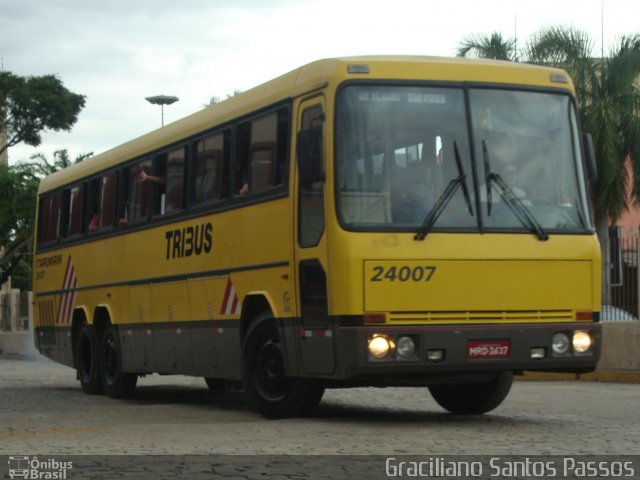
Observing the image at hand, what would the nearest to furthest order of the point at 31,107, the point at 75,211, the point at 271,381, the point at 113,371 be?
the point at 271,381, the point at 113,371, the point at 75,211, the point at 31,107

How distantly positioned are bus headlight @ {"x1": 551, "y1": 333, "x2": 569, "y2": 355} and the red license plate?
0.48 meters

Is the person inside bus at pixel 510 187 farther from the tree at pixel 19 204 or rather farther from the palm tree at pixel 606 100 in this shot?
the tree at pixel 19 204

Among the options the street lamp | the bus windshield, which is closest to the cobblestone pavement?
the bus windshield

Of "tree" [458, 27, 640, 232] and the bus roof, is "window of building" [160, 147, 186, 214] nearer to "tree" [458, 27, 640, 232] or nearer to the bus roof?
the bus roof

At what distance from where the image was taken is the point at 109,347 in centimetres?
2022

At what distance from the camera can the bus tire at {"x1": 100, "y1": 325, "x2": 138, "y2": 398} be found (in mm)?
19828

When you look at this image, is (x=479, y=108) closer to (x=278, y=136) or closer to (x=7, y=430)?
(x=278, y=136)

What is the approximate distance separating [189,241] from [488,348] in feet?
15.7

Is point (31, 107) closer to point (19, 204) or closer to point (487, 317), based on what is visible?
point (19, 204)

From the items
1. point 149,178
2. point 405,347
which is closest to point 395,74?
point 405,347

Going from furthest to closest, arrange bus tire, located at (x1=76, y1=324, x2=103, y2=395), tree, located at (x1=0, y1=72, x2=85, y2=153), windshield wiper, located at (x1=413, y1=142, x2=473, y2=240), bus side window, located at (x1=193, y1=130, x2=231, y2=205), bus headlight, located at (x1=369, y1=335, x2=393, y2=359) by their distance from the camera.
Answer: tree, located at (x1=0, y1=72, x2=85, y2=153)
bus tire, located at (x1=76, y1=324, x2=103, y2=395)
bus side window, located at (x1=193, y1=130, x2=231, y2=205)
windshield wiper, located at (x1=413, y1=142, x2=473, y2=240)
bus headlight, located at (x1=369, y1=335, x2=393, y2=359)

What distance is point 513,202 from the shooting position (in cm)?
1368

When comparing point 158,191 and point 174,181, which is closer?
point 174,181

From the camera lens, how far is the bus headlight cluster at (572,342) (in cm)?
1362
